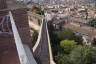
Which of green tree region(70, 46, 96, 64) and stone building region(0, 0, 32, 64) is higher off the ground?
stone building region(0, 0, 32, 64)

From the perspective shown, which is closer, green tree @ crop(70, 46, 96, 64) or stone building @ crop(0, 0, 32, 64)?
stone building @ crop(0, 0, 32, 64)

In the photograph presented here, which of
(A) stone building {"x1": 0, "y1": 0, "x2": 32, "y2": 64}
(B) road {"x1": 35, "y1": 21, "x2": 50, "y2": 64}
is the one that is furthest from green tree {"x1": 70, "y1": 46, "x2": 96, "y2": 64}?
(A) stone building {"x1": 0, "y1": 0, "x2": 32, "y2": 64}

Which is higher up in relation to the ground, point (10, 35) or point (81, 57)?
point (10, 35)

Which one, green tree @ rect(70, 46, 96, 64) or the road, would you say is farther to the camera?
green tree @ rect(70, 46, 96, 64)

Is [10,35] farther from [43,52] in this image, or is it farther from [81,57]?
[81,57]

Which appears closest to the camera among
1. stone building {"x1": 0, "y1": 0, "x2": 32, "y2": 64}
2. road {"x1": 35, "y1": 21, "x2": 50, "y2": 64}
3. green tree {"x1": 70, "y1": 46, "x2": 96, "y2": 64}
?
stone building {"x1": 0, "y1": 0, "x2": 32, "y2": 64}

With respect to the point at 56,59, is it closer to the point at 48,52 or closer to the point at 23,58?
the point at 48,52

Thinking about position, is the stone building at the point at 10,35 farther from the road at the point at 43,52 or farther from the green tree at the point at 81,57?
the green tree at the point at 81,57

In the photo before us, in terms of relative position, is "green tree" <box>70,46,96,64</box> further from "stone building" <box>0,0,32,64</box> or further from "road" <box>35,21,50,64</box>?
"stone building" <box>0,0,32,64</box>

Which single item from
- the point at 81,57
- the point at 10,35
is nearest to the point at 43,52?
the point at 81,57

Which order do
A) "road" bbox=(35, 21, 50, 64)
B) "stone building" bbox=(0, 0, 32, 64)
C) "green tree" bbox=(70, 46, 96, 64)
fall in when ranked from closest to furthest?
1. "stone building" bbox=(0, 0, 32, 64)
2. "road" bbox=(35, 21, 50, 64)
3. "green tree" bbox=(70, 46, 96, 64)

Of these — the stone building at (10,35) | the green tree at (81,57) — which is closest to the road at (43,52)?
the green tree at (81,57)
